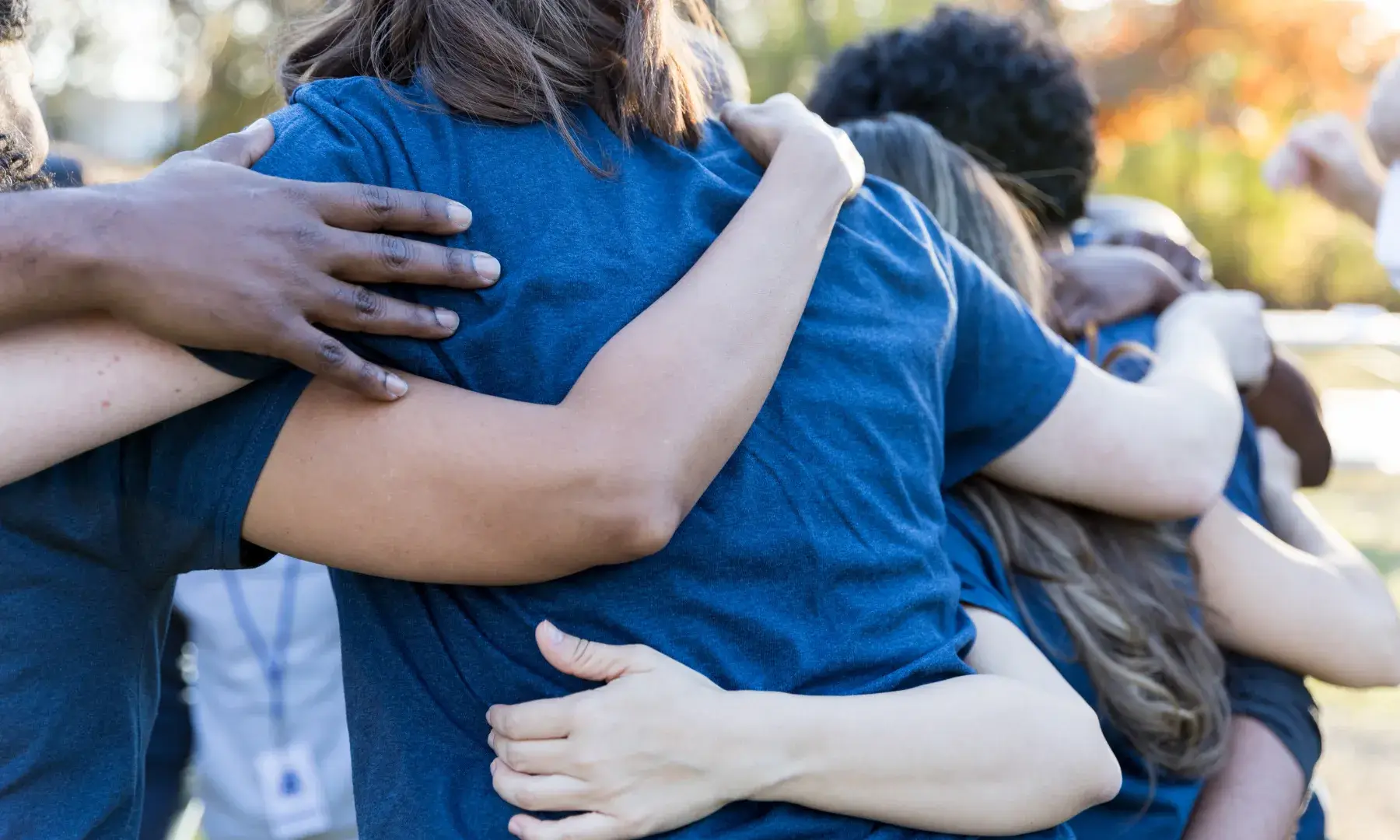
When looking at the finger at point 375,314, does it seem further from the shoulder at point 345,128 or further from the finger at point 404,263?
the shoulder at point 345,128

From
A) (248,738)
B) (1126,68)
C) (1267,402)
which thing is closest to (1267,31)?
(1126,68)

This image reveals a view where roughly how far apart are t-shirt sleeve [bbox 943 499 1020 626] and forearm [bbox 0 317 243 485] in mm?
1054

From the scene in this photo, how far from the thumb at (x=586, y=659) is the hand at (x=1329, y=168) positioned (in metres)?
2.67

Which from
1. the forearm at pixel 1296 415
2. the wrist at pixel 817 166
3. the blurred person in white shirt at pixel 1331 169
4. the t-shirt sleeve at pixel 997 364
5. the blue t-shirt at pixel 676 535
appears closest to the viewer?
the blue t-shirt at pixel 676 535

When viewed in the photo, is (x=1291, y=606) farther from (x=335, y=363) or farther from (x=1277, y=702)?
(x=335, y=363)

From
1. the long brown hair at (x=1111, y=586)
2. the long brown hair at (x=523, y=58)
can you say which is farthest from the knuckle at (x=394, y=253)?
the long brown hair at (x=1111, y=586)

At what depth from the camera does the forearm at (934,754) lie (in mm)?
1395

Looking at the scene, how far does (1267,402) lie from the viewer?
265 centimetres

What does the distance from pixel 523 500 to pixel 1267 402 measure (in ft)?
6.45

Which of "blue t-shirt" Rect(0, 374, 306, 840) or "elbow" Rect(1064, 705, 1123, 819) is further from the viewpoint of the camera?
"elbow" Rect(1064, 705, 1123, 819)

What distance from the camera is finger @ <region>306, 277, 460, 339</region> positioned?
121 centimetres

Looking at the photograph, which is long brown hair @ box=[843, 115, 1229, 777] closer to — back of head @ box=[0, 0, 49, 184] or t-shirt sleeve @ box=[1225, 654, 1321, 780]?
t-shirt sleeve @ box=[1225, 654, 1321, 780]

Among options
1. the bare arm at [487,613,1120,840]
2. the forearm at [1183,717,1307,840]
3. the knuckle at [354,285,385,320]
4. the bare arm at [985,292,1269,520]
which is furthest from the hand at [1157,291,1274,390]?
the knuckle at [354,285,385,320]

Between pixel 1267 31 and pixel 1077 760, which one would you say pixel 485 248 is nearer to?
pixel 1077 760
